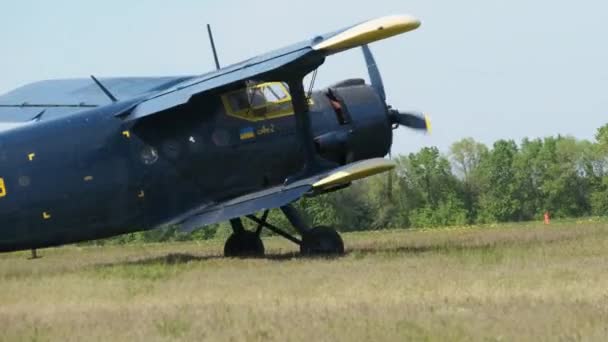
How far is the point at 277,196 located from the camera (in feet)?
62.2

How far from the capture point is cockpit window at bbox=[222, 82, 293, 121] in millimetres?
19688

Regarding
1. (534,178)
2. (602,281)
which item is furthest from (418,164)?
(602,281)

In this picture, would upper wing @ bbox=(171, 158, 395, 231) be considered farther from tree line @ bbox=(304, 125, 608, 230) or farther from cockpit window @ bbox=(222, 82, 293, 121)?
tree line @ bbox=(304, 125, 608, 230)

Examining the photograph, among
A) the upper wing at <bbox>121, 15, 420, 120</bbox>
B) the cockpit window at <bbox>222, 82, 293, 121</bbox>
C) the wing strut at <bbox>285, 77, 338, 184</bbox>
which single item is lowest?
the wing strut at <bbox>285, 77, 338, 184</bbox>

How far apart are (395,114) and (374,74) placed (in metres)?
0.85

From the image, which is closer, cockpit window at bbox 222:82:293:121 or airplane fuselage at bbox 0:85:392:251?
airplane fuselage at bbox 0:85:392:251

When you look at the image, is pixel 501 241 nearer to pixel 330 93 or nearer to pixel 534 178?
pixel 330 93

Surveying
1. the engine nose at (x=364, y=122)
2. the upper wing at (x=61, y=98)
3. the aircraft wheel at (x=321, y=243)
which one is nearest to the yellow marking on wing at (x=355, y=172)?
the aircraft wheel at (x=321, y=243)

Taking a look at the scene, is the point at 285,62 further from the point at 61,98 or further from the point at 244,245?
the point at 61,98

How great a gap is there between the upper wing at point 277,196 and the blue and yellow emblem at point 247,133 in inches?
36.4

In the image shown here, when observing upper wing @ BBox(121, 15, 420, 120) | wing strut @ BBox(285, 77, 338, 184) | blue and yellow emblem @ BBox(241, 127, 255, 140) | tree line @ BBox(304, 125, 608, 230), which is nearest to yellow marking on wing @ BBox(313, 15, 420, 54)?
upper wing @ BBox(121, 15, 420, 120)

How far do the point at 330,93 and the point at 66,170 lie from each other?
4806 millimetres

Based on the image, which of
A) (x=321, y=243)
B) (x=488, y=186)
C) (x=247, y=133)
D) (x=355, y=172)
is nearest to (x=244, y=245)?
(x=321, y=243)

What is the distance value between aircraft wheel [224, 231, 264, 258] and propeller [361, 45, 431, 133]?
327 cm
